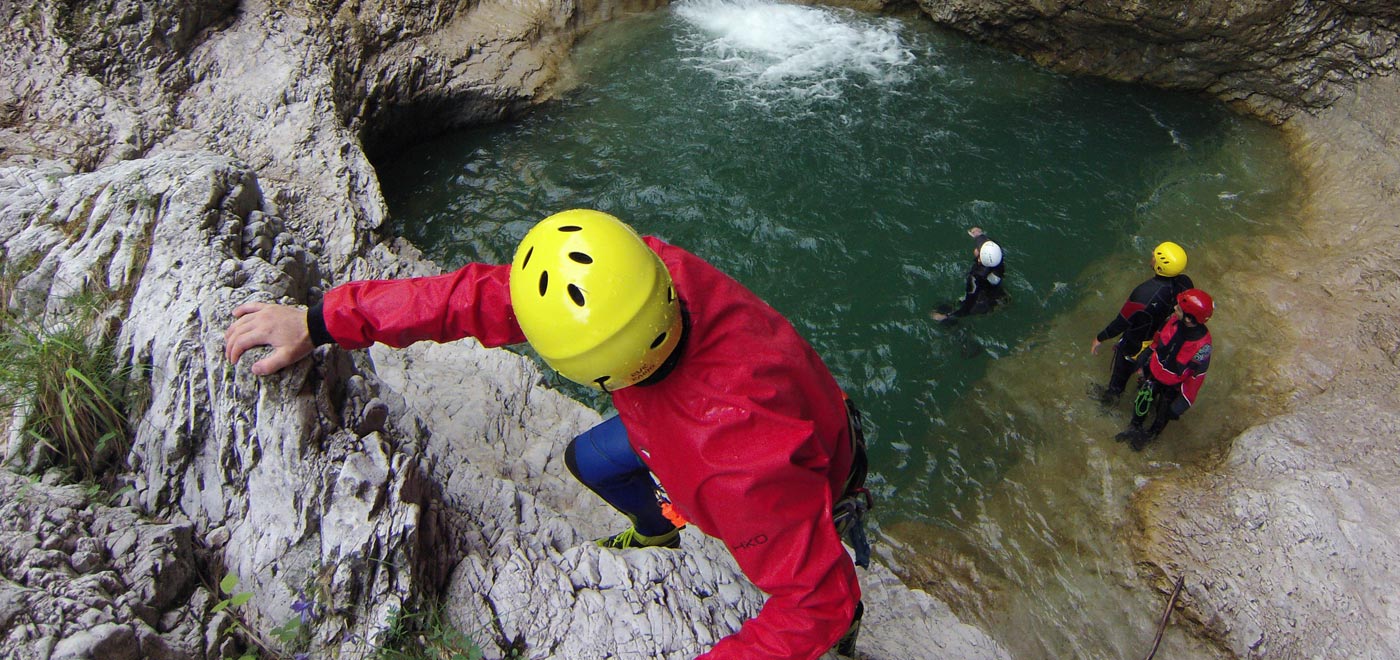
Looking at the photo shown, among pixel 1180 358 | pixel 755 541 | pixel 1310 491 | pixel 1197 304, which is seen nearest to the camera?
pixel 755 541

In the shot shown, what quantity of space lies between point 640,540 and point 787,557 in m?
1.61

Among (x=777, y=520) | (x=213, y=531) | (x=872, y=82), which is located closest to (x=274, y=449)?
(x=213, y=531)

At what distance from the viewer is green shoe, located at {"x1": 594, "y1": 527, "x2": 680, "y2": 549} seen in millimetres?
3674

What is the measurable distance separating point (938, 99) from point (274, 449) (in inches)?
357

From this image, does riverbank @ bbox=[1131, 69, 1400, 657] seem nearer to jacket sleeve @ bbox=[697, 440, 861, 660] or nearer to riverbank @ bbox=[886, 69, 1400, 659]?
riverbank @ bbox=[886, 69, 1400, 659]

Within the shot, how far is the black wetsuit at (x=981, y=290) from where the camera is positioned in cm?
651

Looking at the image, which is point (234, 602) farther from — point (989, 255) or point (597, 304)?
point (989, 255)

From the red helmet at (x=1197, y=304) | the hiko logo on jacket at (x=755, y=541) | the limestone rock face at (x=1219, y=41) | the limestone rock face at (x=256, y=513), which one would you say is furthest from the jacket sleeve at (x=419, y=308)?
the limestone rock face at (x=1219, y=41)

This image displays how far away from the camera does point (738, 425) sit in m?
2.22

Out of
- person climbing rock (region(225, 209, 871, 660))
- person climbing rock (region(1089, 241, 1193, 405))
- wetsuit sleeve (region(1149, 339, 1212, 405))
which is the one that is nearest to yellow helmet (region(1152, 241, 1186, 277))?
person climbing rock (region(1089, 241, 1193, 405))

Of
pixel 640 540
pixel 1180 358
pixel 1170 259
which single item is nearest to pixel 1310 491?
pixel 1180 358

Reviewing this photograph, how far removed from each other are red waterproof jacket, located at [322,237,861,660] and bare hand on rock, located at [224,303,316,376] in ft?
0.68

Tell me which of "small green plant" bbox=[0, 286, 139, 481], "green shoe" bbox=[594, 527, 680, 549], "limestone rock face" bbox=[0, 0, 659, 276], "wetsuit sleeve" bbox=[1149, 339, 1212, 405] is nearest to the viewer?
"small green plant" bbox=[0, 286, 139, 481]

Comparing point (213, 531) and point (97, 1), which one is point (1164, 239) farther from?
point (97, 1)
